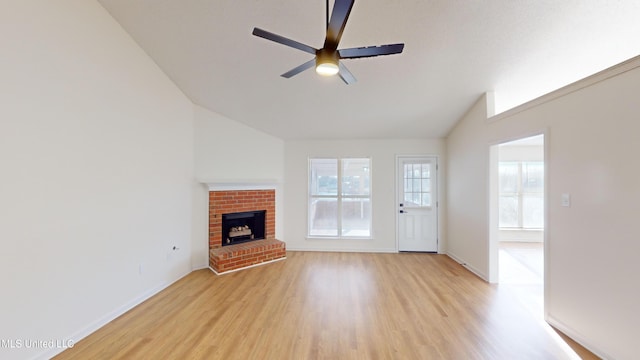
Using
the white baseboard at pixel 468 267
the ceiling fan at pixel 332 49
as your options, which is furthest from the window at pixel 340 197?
the ceiling fan at pixel 332 49

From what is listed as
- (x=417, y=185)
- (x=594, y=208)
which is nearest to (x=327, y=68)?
(x=594, y=208)

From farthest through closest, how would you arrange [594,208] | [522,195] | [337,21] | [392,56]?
[522,195] → [392,56] → [594,208] → [337,21]

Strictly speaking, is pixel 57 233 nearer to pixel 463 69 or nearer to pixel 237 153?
pixel 237 153

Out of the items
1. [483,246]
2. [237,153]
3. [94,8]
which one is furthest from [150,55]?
[483,246]

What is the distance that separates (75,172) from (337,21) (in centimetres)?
261

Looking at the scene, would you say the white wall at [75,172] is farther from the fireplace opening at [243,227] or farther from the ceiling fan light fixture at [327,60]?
the ceiling fan light fixture at [327,60]

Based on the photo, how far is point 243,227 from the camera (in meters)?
4.81

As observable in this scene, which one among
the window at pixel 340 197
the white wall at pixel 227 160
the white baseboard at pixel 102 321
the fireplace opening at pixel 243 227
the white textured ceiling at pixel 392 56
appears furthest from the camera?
the window at pixel 340 197

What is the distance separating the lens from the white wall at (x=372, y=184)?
17.1ft

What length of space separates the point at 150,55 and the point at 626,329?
5.27m

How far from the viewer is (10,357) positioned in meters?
1.83

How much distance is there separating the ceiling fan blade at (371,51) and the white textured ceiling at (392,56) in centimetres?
67

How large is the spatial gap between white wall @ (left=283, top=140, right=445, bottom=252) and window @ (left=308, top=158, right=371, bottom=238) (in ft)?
0.44

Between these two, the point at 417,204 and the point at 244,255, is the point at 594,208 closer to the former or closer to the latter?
the point at 417,204
